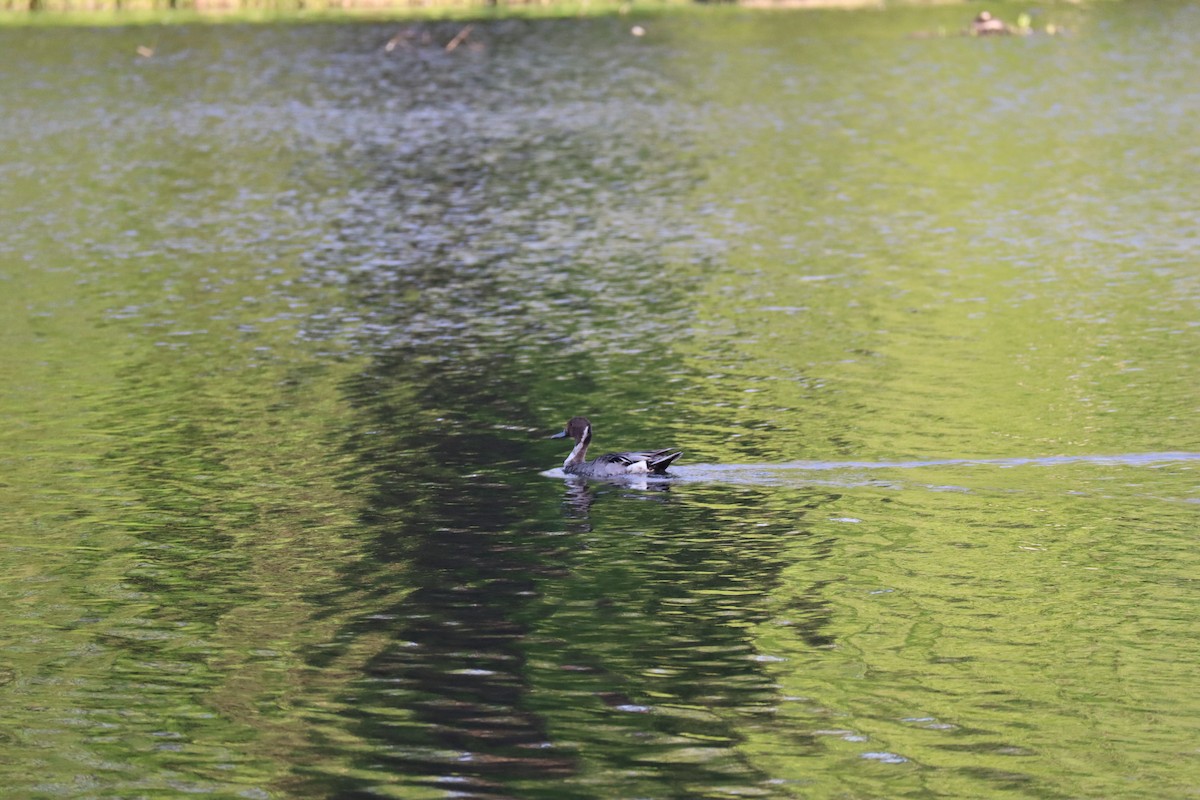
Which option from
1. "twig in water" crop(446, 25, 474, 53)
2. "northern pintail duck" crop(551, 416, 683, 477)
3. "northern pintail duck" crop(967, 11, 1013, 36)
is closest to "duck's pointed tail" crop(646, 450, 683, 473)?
"northern pintail duck" crop(551, 416, 683, 477)

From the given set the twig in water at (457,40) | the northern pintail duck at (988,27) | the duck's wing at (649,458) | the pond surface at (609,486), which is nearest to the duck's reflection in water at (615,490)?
the pond surface at (609,486)

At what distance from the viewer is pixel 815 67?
71562 millimetres

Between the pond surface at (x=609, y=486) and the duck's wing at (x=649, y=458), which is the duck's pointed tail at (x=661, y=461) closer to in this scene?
the duck's wing at (x=649, y=458)

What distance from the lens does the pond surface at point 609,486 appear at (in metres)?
13.2

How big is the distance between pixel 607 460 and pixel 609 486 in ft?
1.23

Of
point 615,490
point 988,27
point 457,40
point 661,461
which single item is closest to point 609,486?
point 615,490

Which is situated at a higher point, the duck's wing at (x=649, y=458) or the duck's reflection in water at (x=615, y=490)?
the duck's wing at (x=649, y=458)

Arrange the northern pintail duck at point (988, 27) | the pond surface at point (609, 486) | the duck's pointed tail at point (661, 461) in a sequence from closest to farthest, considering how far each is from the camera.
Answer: the pond surface at point (609, 486), the duck's pointed tail at point (661, 461), the northern pintail duck at point (988, 27)

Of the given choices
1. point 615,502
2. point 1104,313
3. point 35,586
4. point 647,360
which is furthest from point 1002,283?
point 35,586

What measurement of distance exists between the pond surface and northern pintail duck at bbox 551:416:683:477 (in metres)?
0.28

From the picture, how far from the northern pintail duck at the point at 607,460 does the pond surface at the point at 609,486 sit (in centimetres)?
28

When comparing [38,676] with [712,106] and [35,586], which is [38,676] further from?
[712,106]

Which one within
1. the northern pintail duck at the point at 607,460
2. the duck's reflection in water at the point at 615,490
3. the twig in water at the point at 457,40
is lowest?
the duck's reflection in water at the point at 615,490

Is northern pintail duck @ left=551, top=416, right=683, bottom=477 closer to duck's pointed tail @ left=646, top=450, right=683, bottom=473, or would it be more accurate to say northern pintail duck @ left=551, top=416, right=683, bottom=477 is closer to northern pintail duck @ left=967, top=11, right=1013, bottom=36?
duck's pointed tail @ left=646, top=450, right=683, bottom=473
